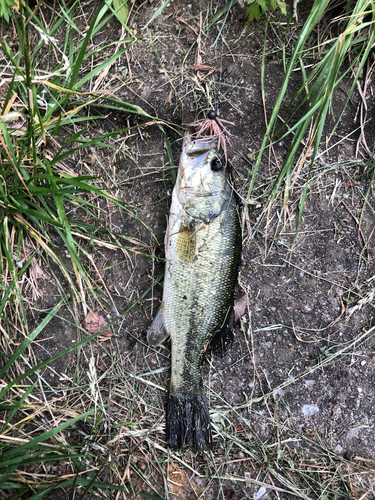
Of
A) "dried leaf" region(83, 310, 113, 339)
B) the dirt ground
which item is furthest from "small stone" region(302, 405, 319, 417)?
"dried leaf" region(83, 310, 113, 339)

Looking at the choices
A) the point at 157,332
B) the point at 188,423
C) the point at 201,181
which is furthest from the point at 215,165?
the point at 188,423

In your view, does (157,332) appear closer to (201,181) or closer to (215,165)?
(201,181)

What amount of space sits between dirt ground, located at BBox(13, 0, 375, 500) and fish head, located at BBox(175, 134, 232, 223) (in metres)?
0.28

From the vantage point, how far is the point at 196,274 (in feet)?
8.21

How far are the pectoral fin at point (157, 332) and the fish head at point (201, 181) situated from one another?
0.83 m

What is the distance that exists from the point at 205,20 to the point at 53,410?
10.6 ft

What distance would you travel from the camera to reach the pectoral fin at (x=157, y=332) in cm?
267

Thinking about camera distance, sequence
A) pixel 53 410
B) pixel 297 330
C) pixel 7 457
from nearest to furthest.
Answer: pixel 7 457 < pixel 53 410 < pixel 297 330

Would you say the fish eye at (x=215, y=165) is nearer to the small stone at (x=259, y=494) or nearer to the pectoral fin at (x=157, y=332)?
the pectoral fin at (x=157, y=332)

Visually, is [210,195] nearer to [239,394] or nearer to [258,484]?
[239,394]

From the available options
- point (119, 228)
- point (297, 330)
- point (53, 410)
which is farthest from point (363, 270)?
point (53, 410)

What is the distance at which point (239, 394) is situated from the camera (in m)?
2.75

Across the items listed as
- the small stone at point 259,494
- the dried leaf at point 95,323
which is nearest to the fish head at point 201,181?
the dried leaf at point 95,323

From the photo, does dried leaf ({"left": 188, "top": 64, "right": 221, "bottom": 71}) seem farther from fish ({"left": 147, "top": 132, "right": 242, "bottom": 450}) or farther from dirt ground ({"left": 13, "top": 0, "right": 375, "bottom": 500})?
fish ({"left": 147, "top": 132, "right": 242, "bottom": 450})
